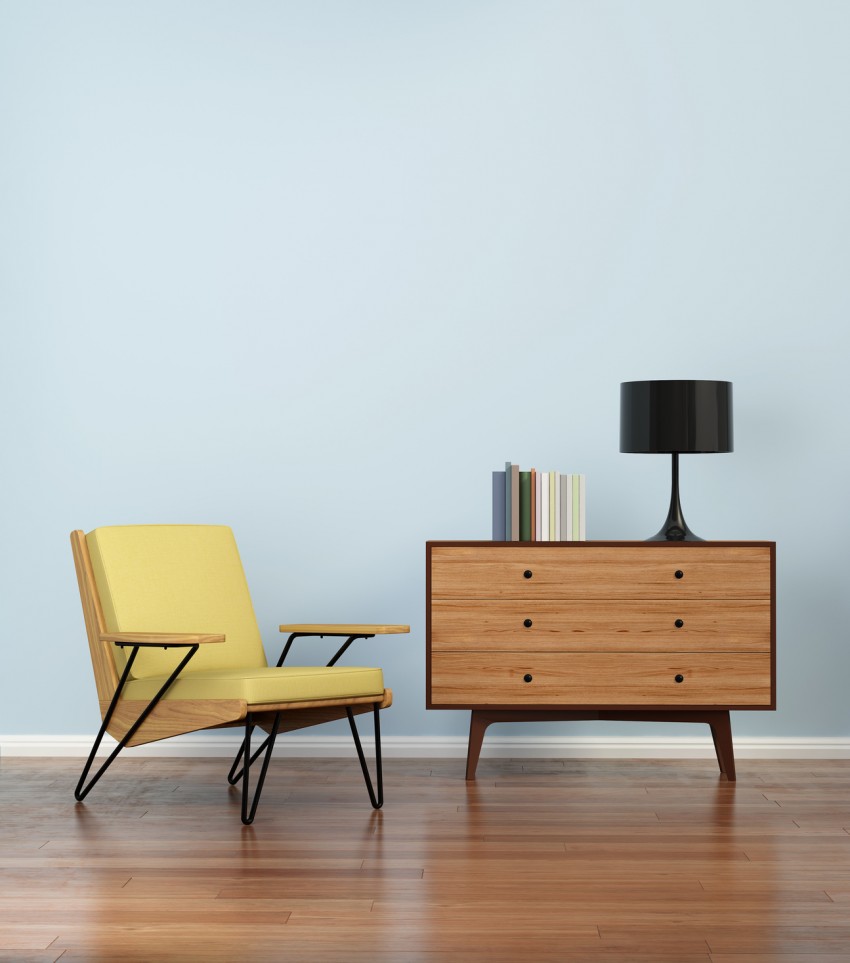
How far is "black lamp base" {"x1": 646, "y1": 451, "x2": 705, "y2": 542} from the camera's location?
4.06 metres

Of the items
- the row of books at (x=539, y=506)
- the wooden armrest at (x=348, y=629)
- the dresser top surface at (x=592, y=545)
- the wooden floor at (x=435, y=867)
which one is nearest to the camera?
the wooden floor at (x=435, y=867)

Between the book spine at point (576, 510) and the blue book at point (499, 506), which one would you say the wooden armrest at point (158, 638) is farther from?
the book spine at point (576, 510)

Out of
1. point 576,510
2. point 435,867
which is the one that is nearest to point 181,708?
point 435,867

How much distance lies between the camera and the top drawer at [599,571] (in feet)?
12.9

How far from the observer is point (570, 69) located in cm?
457

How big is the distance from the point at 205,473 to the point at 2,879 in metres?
2.08

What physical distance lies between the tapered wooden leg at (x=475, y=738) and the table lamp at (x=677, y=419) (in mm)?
875

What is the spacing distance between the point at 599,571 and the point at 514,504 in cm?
38

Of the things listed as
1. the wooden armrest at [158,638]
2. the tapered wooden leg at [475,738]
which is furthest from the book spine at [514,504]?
the wooden armrest at [158,638]

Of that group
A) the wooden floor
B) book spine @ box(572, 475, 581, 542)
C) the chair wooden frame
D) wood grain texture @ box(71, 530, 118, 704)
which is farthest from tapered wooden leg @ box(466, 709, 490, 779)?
wood grain texture @ box(71, 530, 118, 704)

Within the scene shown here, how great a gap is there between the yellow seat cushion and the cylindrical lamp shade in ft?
4.31

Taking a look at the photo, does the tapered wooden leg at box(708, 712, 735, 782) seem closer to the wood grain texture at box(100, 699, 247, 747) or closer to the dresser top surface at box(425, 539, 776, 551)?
the dresser top surface at box(425, 539, 776, 551)

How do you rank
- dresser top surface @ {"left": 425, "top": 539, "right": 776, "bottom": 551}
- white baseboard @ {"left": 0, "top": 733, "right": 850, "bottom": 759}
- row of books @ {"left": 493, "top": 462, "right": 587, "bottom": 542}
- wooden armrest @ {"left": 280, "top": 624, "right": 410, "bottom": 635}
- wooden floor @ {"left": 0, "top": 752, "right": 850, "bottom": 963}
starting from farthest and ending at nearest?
1. white baseboard @ {"left": 0, "top": 733, "right": 850, "bottom": 759}
2. row of books @ {"left": 493, "top": 462, "right": 587, "bottom": 542}
3. dresser top surface @ {"left": 425, "top": 539, "right": 776, "bottom": 551}
4. wooden armrest @ {"left": 280, "top": 624, "right": 410, "bottom": 635}
5. wooden floor @ {"left": 0, "top": 752, "right": 850, "bottom": 963}

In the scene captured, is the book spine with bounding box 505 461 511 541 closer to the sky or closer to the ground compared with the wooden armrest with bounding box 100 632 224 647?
closer to the sky
